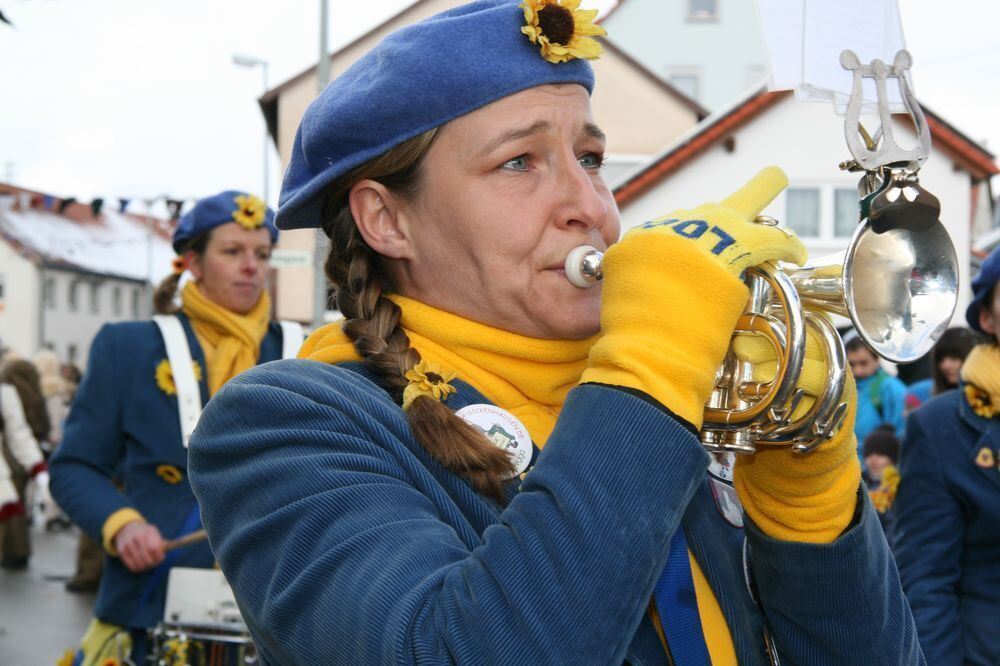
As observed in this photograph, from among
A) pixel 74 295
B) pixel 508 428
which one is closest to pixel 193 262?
pixel 508 428

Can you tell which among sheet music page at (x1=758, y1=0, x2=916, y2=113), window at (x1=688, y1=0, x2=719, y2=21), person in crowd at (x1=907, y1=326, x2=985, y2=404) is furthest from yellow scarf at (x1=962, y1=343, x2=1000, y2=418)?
window at (x1=688, y1=0, x2=719, y2=21)

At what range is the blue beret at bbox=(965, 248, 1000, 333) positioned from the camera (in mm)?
3674

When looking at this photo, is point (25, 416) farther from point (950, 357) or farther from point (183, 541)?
point (950, 357)

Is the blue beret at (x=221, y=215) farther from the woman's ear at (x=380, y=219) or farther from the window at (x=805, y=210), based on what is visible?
the window at (x=805, y=210)

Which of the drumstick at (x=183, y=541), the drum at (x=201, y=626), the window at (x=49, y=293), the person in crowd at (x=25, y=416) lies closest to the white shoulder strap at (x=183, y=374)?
the drumstick at (x=183, y=541)

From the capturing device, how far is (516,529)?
146cm

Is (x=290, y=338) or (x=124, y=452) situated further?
(x=290, y=338)

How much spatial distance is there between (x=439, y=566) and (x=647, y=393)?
340 millimetres

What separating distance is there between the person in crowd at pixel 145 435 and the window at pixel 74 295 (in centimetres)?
5123

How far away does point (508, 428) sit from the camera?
5.97ft

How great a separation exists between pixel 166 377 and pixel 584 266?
2453 millimetres

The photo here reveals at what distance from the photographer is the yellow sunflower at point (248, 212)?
4484 mm

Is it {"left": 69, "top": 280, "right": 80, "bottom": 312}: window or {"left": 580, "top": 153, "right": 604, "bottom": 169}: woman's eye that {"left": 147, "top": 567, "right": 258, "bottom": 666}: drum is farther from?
{"left": 69, "top": 280, "right": 80, "bottom": 312}: window

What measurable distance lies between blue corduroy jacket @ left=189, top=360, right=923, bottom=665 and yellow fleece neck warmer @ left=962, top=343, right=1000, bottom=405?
180 centimetres
